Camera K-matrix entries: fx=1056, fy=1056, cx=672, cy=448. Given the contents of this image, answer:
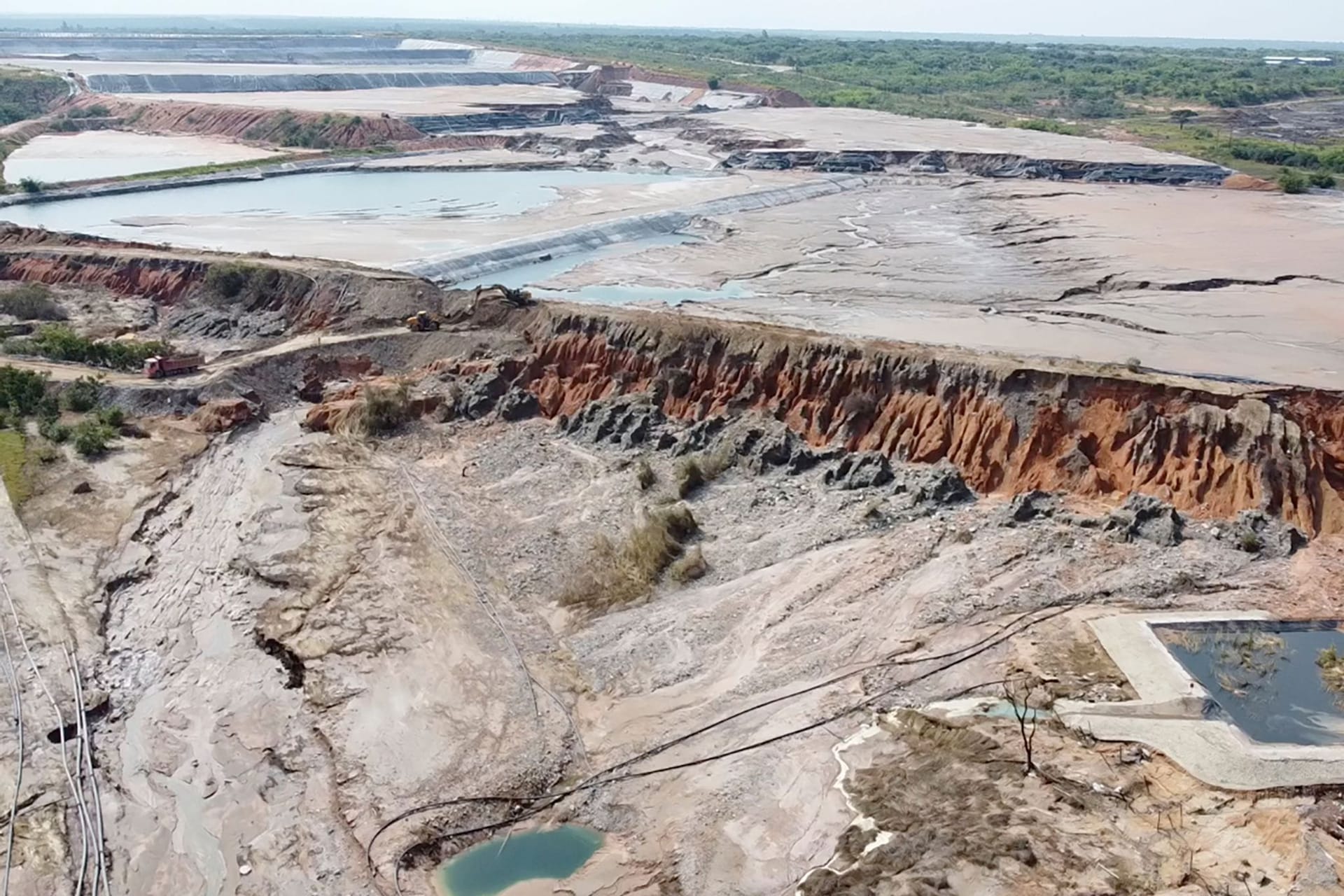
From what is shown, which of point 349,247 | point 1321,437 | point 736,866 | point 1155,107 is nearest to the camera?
point 736,866

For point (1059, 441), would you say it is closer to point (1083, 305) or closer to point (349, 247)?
point (1083, 305)

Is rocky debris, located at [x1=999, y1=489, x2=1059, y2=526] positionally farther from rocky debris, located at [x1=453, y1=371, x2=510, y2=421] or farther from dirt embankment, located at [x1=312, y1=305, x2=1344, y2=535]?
rocky debris, located at [x1=453, y1=371, x2=510, y2=421]

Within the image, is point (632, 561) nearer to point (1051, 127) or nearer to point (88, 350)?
point (88, 350)

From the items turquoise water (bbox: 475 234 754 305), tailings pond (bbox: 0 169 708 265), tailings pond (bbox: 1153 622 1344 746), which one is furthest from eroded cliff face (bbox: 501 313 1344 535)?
tailings pond (bbox: 0 169 708 265)

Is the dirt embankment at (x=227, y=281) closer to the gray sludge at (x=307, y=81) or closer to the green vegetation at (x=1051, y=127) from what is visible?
the green vegetation at (x=1051, y=127)

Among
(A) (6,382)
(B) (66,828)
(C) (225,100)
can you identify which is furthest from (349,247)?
(C) (225,100)

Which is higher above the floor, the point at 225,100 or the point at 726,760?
the point at 225,100
